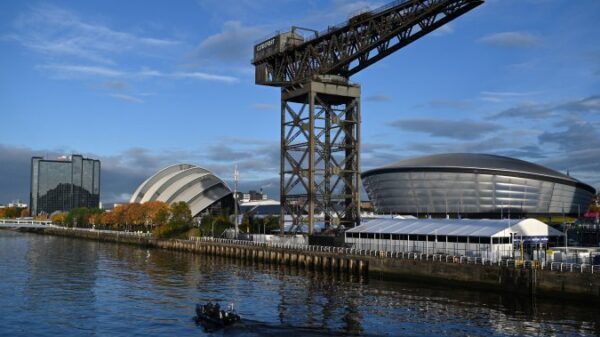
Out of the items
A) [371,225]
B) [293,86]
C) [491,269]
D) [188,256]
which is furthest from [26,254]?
[491,269]

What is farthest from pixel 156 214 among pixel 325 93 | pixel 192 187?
pixel 325 93

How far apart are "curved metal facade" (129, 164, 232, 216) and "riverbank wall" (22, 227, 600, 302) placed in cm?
7910

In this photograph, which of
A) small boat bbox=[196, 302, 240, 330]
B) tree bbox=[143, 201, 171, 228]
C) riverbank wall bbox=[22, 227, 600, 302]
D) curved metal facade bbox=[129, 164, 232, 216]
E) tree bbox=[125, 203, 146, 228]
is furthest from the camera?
curved metal facade bbox=[129, 164, 232, 216]

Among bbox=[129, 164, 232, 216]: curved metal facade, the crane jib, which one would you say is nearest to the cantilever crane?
the crane jib

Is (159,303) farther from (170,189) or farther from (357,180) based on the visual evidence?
(170,189)

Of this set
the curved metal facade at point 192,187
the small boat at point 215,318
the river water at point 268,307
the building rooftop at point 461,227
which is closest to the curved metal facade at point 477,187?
the curved metal facade at point 192,187

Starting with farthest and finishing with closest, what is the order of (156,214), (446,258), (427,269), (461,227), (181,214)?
(156,214), (181,214), (461,227), (427,269), (446,258)

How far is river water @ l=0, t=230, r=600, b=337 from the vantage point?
39906 millimetres

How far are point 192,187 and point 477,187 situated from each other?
3289 inches

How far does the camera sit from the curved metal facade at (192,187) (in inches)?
7077

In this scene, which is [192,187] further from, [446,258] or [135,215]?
[446,258]

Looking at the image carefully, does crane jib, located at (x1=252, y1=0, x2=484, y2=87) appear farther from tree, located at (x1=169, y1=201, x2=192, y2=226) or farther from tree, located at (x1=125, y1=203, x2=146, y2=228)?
tree, located at (x1=125, y1=203, x2=146, y2=228)

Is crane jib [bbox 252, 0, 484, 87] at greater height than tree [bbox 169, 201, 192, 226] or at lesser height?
greater

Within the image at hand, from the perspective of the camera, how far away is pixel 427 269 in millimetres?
62375
